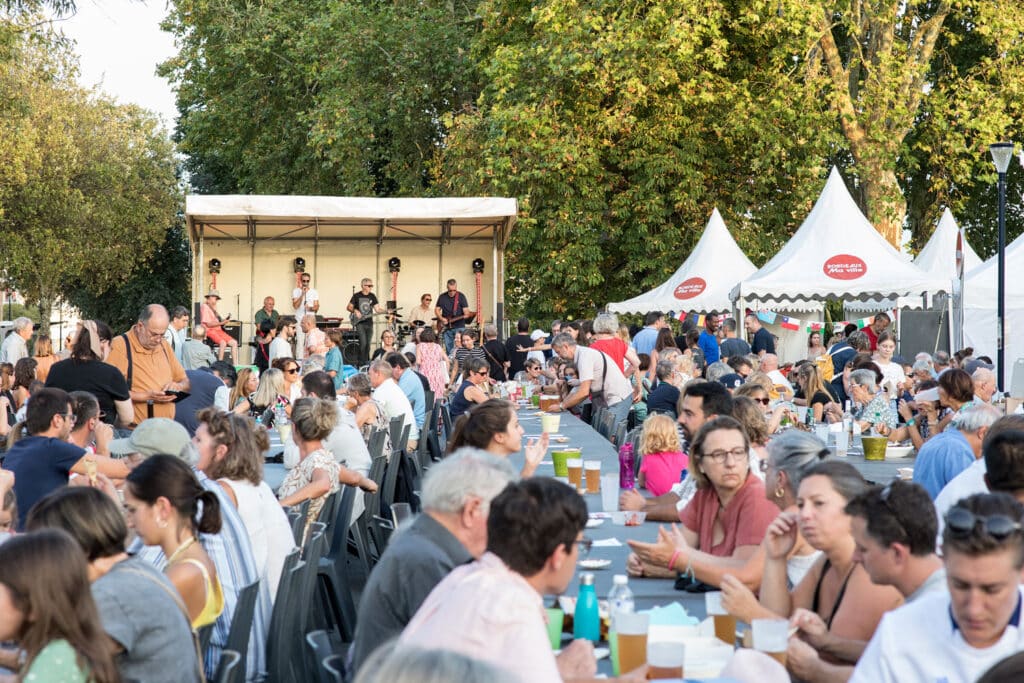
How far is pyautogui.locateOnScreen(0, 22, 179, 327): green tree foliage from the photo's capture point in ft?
109

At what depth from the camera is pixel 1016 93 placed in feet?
80.9

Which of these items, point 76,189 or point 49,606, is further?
point 76,189

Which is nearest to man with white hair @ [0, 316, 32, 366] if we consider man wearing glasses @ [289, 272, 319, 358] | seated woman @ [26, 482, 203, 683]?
man wearing glasses @ [289, 272, 319, 358]

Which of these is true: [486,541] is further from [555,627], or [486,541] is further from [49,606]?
[49,606]

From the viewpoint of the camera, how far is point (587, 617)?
12.5ft

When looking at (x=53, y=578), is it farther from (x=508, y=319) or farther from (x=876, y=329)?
(x=508, y=319)

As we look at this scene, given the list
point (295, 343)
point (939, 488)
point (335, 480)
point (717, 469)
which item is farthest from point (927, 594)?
point (295, 343)

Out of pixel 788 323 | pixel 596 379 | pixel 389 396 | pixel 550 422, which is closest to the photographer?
pixel 550 422

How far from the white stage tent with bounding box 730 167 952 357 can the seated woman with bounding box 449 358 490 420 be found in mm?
5756

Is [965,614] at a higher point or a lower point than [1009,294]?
lower

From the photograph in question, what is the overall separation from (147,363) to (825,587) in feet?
22.1

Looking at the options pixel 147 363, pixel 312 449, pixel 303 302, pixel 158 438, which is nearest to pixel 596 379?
pixel 147 363

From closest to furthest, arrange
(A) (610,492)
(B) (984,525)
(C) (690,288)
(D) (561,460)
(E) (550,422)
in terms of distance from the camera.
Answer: (B) (984,525) < (A) (610,492) < (D) (561,460) < (E) (550,422) < (C) (690,288)

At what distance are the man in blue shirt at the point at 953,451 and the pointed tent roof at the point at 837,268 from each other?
1009 centimetres
